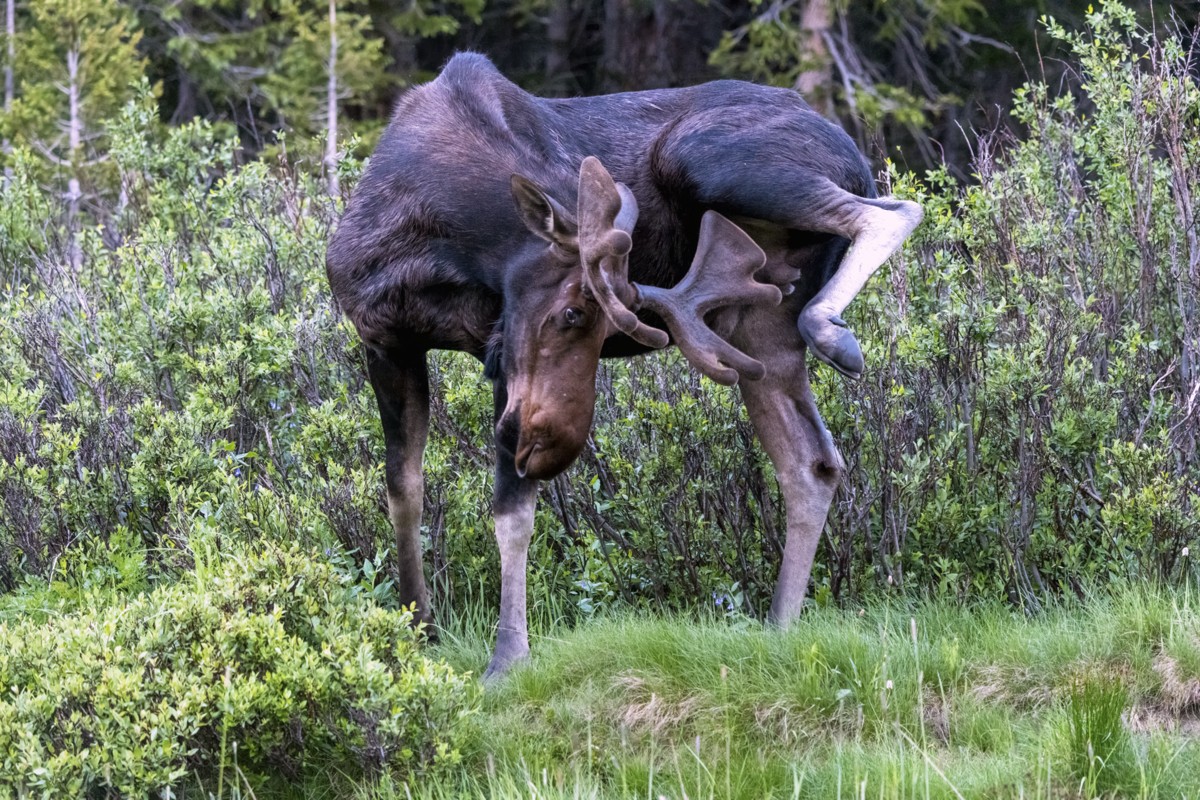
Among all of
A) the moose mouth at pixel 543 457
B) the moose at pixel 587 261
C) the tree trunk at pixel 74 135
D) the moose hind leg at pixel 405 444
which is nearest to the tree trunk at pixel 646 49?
the tree trunk at pixel 74 135

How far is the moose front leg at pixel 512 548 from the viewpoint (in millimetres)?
5699

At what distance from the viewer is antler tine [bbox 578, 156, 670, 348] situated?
4.81 metres

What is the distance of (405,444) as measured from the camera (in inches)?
233

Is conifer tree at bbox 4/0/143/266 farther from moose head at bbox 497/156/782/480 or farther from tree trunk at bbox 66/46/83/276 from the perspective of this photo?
moose head at bbox 497/156/782/480

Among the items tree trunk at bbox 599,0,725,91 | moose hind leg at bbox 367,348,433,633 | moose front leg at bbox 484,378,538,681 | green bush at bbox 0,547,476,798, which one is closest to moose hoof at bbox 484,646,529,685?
moose front leg at bbox 484,378,538,681

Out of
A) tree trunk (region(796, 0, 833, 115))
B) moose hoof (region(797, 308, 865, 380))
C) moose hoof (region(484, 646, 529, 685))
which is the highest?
tree trunk (region(796, 0, 833, 115))

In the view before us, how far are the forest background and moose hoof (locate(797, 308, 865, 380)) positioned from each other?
50.7 inches

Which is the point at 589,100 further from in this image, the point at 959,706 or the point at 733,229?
the point at 959,706

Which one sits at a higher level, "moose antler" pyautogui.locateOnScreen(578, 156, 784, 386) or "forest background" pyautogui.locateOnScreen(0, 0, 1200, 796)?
"moose antler" pyautogui.locateOnScreen(578, 156, 784, 386)

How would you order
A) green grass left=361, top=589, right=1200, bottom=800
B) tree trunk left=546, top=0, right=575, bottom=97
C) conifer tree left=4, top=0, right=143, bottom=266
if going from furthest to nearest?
tree trunk left=546, top=0, right=575, bottom=97
conifer tree left=4, top=0, right=143, bottom=266
green grass left=361, top=589, right=1200, bottom=800

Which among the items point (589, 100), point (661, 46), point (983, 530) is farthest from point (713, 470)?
point (661, 46)

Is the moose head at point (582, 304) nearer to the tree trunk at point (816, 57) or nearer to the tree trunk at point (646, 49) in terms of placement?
the tree trunk at point (816, 57)

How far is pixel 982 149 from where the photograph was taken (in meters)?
7.58

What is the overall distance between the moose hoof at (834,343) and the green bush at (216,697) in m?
1.60
